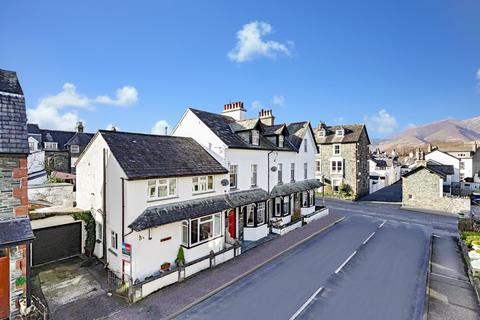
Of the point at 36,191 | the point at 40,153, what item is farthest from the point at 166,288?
the point at 40,153

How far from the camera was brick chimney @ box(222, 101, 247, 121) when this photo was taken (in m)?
24.0

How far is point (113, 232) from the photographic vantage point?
13.8 metres

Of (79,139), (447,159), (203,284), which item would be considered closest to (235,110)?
(203,284)

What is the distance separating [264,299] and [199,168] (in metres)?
8.02

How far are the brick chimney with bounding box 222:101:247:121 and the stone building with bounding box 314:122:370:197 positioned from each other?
54.8ft

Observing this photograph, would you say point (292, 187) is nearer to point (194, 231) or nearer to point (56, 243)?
point (194, 231)

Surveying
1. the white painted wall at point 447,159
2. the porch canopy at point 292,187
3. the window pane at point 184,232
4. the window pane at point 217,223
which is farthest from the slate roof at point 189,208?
the white painted wall at point 447,159

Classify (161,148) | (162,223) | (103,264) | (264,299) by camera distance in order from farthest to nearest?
(161,148) < (103,264) < (162,223) < (264,299)

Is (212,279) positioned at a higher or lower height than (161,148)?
lower

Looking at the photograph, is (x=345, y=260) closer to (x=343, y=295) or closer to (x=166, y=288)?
(x=343, y=295)

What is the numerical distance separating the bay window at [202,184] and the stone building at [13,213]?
787 cm

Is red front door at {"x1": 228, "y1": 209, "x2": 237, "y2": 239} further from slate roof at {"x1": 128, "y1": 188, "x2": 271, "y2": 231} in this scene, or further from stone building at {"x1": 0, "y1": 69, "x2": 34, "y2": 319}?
stone building at {"x1": 0, "y1": 69, "x2": 34, "y2": 319}

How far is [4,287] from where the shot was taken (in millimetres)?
9555

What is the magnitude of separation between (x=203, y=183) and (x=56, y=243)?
923cm
